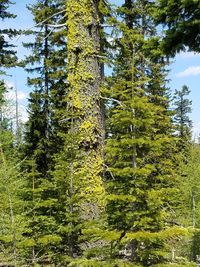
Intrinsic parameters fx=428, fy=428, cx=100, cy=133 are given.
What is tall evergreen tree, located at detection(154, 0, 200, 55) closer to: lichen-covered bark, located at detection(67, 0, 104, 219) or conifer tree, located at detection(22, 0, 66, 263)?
lichen-covered bark, located at detection(67, 0, 104, 219)

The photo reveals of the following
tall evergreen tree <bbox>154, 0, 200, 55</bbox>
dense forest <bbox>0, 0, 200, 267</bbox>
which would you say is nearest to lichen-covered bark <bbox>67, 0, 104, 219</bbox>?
dense forest <bbox>0, 0, 200, 267</bbox>

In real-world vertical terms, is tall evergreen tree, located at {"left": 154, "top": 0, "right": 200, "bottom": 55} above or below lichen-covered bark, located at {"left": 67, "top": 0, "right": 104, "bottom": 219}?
above

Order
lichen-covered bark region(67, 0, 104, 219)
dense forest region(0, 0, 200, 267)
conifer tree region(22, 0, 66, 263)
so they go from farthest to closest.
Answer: conifer tree region(22, 0, 66, 263) < lichen-covered bark region(67, 0, 104, 219) < dense forest region(0, 0, 200, 267)

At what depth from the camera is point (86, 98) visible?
270 inches

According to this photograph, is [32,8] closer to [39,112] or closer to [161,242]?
[39,112]

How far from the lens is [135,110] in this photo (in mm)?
6023

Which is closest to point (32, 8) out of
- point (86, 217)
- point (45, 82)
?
point (45, 82)

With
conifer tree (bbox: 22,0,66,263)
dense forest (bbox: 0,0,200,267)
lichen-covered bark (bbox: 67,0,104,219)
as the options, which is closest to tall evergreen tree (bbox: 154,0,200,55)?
dense forest (bbox: 0,0,200,267)

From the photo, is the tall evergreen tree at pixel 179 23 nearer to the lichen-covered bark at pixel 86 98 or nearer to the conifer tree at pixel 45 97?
the lichen-covered bark at pixel 86 98

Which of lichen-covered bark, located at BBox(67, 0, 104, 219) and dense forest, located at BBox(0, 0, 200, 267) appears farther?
lichen-covered bark, located at BBox(67, 0, 104, 219)

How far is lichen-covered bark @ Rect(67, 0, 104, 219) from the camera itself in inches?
265

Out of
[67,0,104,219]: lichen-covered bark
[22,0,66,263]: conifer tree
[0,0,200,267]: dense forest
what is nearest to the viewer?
[0,0,200,267]: dense forest

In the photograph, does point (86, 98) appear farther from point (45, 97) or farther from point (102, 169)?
point (45, 97)

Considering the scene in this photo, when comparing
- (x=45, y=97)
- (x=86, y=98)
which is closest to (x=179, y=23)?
(x=86, y=98)
